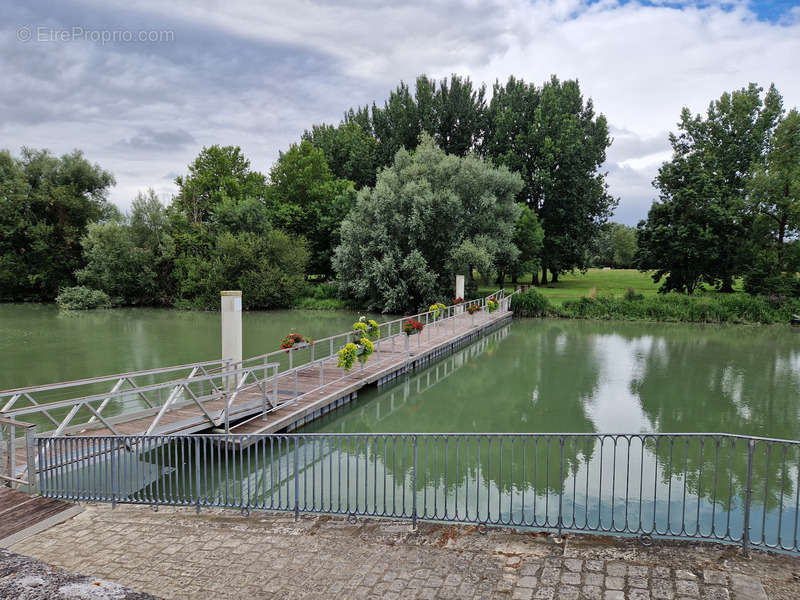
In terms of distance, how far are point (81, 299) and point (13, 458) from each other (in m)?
40.5

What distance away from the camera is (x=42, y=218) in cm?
4747

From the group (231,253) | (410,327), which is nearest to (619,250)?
(231,253)

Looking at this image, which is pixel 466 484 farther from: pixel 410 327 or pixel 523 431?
pixel 410 327

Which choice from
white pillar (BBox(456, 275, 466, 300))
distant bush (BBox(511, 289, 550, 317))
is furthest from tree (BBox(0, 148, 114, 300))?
distant bush (BBox(511, 289, 550, 317))

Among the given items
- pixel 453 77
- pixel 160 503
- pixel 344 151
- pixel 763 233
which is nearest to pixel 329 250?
pixel 344 151

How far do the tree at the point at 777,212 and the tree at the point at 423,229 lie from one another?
52.5 ft

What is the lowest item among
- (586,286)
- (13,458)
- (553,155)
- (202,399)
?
(202,399)

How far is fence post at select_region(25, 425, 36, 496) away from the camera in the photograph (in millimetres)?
6229

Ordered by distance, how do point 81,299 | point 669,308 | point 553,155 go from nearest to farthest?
point 669,308 → point 81,299 → point 553,155

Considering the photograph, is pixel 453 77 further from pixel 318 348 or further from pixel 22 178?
pixel 22 178

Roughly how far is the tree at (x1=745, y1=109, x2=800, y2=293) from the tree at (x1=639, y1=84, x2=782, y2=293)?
1.43 metres

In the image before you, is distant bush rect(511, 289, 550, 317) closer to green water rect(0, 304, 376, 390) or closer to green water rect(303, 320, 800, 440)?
green water rect(303, 320, 800, 440)

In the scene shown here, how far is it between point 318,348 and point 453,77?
33.7 meters

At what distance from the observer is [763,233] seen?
3672 centimetres
